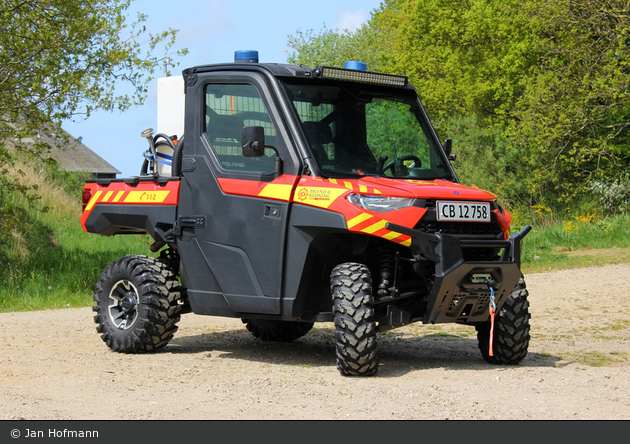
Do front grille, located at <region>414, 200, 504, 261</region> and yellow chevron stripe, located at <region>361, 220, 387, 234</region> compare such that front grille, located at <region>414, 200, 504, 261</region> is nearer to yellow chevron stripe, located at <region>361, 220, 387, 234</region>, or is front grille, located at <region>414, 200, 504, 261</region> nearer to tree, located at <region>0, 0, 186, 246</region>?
yellow chevron stripe, located at <region>361, 220, 387, 234</region>

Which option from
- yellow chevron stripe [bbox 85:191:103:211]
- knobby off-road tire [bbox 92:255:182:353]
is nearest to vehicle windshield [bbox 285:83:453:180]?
knobby off-road tire [bbox 92:255:182:353]

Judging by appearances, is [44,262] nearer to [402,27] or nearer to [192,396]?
[192,396]

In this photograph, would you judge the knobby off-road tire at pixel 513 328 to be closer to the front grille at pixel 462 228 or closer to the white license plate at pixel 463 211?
the front grille at pixel 462 228

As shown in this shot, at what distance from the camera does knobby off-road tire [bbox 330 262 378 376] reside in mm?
6336

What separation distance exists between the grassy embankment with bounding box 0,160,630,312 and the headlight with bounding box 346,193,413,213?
7882mm

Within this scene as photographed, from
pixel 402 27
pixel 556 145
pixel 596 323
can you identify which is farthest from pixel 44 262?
pixel 402 27

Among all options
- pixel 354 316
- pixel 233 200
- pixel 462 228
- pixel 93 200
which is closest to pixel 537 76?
pixel 93 200

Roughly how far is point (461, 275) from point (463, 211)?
0.56m

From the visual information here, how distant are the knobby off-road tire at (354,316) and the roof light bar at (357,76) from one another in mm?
1780

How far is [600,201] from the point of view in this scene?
26.7 meters

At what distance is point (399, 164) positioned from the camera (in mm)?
7180

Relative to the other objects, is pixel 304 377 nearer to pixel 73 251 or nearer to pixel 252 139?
pixel 252 139

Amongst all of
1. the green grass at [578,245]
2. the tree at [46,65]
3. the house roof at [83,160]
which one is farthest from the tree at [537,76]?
the house roof at [83,160]

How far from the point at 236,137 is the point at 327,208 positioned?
53.5 inches
